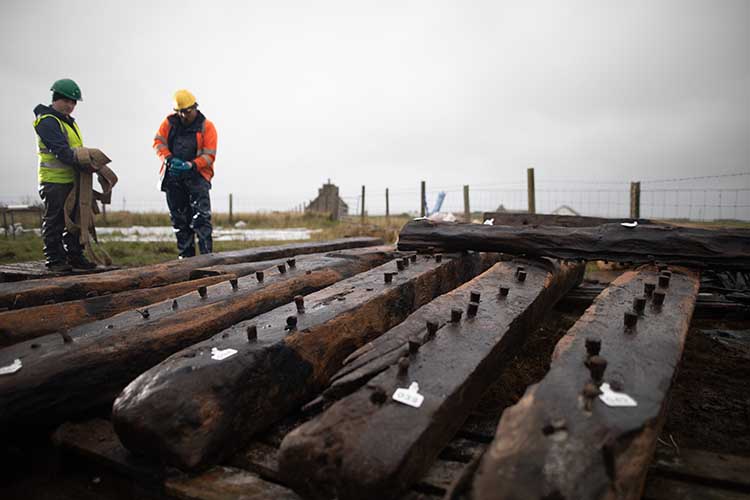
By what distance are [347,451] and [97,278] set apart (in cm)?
292

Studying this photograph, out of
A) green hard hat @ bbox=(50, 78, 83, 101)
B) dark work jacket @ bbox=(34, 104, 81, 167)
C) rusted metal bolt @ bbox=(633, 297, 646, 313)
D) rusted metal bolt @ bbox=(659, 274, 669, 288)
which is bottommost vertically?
rusted metal bolt @ bbox=(633, 297, 646, 313)

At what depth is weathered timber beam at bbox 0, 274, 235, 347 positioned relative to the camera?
2420mm

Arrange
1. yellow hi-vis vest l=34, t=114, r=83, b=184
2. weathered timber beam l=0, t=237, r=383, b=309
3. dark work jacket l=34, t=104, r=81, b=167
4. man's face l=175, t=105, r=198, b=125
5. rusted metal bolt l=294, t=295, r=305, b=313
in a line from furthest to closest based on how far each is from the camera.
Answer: man's face l=175, t=105, r=198, b=125, yellow hi-vis vest l=34, t=114, r=83, b=184, dark work jacket l=34, t=104, r=81, b=167, weathered timber beam l=0, t=237, r=383, b=309, rusted metal bolt l=294, t=295, r=305, b=313

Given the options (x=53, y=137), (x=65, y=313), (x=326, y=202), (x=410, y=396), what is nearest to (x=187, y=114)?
(x=53, y=137)

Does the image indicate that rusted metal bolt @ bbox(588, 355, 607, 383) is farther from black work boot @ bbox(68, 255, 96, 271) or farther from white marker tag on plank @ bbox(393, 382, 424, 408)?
black work boot @ bbox(68, 255, 96, 271)

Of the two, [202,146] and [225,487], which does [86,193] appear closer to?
[202,146]

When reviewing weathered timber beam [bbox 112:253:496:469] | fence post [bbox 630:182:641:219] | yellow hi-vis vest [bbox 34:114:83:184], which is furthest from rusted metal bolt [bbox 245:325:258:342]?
fence post [bbox 630:182:641:219]

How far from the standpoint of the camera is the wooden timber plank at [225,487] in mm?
1521

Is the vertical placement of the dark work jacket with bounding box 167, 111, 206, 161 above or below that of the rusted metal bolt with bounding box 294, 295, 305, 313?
above

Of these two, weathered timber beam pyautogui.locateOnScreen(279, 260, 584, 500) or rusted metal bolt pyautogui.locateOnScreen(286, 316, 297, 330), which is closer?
weathered timber beam pyautogui.locateOnScreen(279, 260, 584, 500)

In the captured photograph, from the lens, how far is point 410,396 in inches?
60.4

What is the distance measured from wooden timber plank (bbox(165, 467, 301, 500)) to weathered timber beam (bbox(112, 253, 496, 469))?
0.06 metres

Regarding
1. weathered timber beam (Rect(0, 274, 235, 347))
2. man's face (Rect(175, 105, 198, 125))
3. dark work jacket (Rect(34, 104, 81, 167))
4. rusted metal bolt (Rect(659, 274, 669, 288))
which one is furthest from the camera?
man's face (Rect(175, 105, 198, 125))

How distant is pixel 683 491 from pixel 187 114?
6.57 metres
